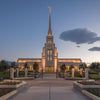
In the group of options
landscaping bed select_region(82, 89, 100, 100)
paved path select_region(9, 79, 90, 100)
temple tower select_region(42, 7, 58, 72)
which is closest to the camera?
landscaping bed select_region(82, 89, 100, 100)

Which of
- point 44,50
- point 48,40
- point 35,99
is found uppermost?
point 48,40

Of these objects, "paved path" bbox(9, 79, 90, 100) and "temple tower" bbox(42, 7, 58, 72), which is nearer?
"paved path" bbox(9, 79, 90, 100)

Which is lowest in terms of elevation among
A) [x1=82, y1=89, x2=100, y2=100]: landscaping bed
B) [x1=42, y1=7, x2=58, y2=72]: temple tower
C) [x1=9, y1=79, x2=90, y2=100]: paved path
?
[x1=9, y1=79, x2=90, y2=100]: paved path

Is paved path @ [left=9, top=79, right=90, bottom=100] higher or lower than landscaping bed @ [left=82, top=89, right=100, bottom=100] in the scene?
lower

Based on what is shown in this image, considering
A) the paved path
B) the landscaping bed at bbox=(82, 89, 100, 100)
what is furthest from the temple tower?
the landscaping bed at bbox=(82, 89, 100, 100)

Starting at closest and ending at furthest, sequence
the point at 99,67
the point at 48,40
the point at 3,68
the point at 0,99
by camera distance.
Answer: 1. the point at 0,99
2. the point at 3,68
3. the point at 99,67
4. the point at 48,40

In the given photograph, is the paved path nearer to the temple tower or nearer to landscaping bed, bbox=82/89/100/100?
landscaping bed, bbox=82/89/100/100

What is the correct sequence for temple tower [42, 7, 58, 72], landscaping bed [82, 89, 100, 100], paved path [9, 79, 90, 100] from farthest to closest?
1. temple tower [42, 7, 58, 72]
2. paved path [9, 79, 90, 100]
3. landscaping bed [82, 89, 100, 100]

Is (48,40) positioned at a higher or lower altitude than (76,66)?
higher

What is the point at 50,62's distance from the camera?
238ft

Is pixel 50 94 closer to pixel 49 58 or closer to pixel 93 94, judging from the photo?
pixel 93 94

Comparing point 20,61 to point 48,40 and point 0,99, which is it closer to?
point 48,40

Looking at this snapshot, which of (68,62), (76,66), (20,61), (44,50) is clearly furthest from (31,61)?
(76,66)

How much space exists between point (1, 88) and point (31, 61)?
69411 millimetres
